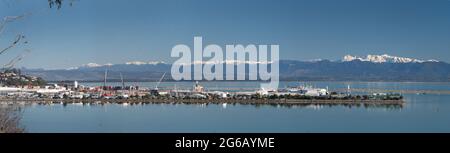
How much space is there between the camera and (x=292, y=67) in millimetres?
32938

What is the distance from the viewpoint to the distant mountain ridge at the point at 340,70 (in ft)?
98.2

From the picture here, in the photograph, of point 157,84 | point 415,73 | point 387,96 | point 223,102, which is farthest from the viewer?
point 415,73

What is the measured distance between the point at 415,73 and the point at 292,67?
12.1 meters

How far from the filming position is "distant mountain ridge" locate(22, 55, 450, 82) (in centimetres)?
2992

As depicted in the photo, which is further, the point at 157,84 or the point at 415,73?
the point at 415,73

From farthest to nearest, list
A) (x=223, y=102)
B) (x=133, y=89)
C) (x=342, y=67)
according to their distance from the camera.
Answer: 1. (x=342, y=67)
2. (x=133, y=89)
3. (x=223, y=102)

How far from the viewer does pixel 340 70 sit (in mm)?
37344
